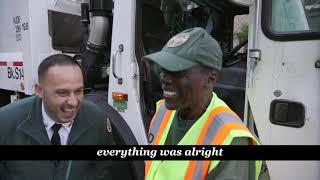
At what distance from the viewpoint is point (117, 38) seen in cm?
277

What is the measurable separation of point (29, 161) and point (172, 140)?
579 mm

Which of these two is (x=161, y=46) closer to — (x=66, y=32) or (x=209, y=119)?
(x=66, y=32)

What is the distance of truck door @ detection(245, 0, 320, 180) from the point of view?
1.80 meters

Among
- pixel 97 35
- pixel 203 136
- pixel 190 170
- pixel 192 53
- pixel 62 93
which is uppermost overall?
pixel 97 35

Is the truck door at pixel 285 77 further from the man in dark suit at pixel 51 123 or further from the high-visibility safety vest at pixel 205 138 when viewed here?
the man in dark suit at pixel 51 123

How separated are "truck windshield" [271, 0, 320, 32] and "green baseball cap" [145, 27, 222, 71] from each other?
0.80 meters

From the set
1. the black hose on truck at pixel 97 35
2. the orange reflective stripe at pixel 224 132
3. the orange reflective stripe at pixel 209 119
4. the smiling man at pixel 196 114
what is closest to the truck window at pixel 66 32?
the black hose on truck at pixel 97 35

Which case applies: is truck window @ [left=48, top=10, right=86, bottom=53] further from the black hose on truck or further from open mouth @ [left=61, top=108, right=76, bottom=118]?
open mouth @ [left=61, top=108, right=76, bottom=118]

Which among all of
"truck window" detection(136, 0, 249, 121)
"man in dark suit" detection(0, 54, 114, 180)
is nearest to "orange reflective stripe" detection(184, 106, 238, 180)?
"man in dark suit" detection(0, 54, 114, 180)

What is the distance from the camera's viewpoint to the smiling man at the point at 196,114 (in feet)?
3.84

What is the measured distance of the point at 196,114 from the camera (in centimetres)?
136

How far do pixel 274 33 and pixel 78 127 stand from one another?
114 centimetres

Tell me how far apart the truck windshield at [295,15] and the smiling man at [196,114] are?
791 millimetres

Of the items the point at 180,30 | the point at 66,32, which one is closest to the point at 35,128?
the point at 180,30
